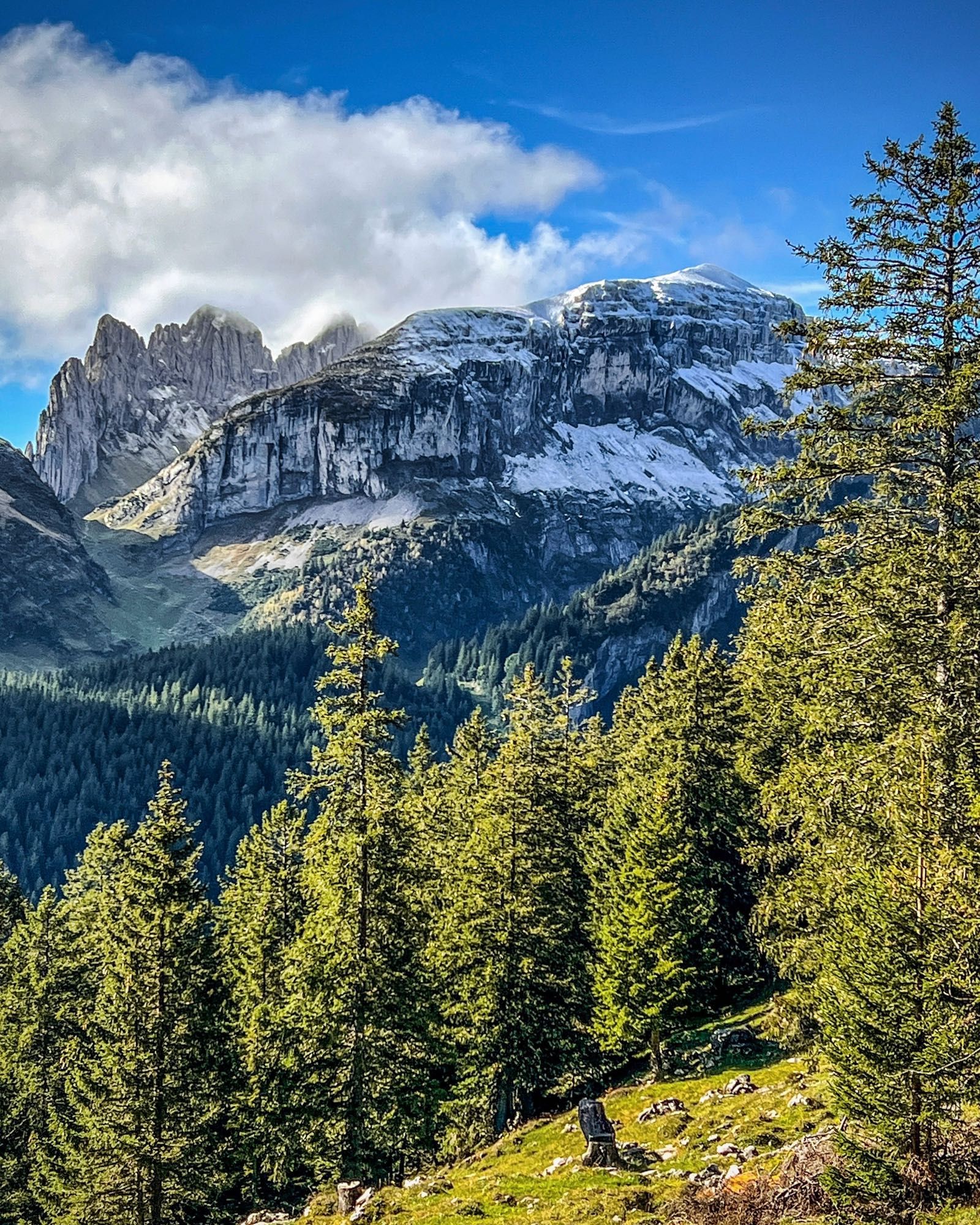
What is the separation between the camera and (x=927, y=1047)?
13406 mm

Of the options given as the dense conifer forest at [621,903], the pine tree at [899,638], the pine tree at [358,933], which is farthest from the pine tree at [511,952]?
the pine tree at [899,638]

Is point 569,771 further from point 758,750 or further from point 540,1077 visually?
point 540,1077

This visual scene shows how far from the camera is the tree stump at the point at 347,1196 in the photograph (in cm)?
2756

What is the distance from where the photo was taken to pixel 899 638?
17281 mm

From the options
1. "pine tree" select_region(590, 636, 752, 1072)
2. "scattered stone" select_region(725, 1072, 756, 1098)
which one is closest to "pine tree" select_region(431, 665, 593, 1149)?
"pine tree" select_region(590, 636, 752, 1072)

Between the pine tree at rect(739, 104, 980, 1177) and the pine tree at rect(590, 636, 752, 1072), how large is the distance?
16809 millimetres

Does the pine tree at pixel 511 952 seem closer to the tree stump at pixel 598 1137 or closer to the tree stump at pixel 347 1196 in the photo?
the tree stump at pixel 347 1196

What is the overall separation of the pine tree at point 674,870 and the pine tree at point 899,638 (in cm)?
1681

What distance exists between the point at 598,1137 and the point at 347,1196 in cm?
1001

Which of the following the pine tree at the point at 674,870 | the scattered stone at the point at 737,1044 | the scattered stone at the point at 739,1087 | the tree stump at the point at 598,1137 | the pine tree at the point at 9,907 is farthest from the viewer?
the pine tree at the point at 9,907

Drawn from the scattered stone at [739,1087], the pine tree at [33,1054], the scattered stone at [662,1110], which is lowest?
the pine tree at [33,1054]

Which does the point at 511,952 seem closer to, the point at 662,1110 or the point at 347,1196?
the point at 662,1110

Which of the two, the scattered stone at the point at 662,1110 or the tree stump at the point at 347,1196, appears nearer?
the tree stump at the point at 347,1196

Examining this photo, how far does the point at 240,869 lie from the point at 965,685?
134 ft
